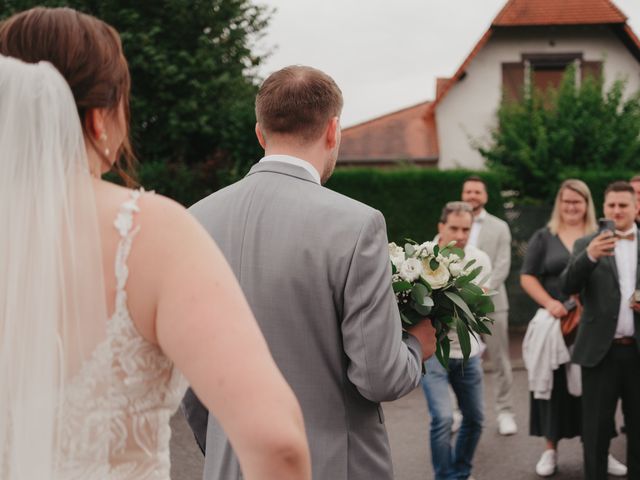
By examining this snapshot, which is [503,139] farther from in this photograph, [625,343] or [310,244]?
[310,244]

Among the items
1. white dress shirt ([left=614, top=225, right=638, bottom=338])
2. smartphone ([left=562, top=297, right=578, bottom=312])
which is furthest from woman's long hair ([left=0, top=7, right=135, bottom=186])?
smartphone ([left=562, top=297, right=578, bottom=312])

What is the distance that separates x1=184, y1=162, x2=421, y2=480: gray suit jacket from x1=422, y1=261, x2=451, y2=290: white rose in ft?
2.38

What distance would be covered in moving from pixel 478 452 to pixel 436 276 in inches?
166

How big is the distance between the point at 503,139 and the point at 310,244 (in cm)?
1718

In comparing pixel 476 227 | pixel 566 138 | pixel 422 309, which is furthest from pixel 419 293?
pixel 566 138

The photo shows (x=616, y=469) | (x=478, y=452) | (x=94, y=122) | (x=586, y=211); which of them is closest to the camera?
(x=94, y=122)

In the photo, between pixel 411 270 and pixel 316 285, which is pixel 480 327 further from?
pixel 316 285

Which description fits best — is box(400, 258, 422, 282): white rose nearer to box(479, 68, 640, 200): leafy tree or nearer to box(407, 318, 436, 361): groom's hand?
box(407, 318, 436, 361): groom's hand

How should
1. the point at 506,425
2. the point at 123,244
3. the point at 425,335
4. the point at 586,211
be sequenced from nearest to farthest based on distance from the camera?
the point at 123,244 → the point at 425,335 → the point at 586,211 → the point at 506,425

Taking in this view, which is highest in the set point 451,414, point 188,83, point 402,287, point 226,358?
point 188,83

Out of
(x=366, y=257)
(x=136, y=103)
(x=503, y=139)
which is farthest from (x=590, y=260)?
(x=503, y=139)

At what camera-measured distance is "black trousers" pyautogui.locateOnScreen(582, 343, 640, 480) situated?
572cm

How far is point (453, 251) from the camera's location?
379cm

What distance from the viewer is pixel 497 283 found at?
834 cm
